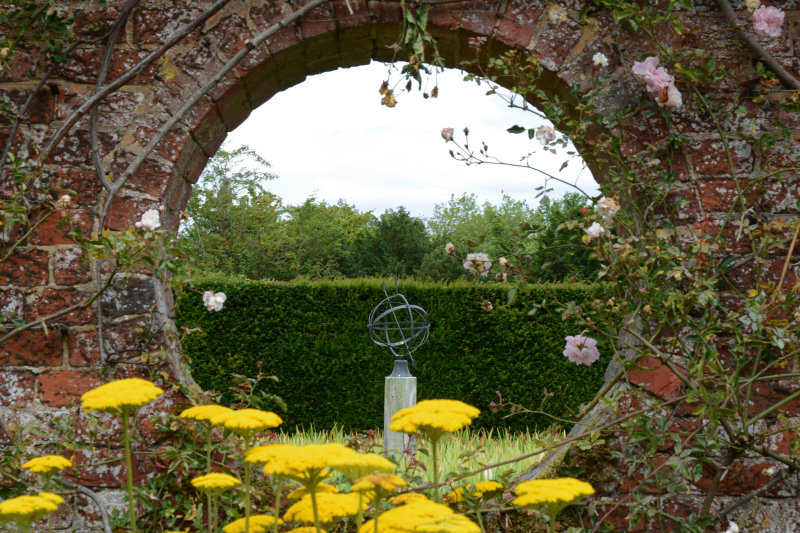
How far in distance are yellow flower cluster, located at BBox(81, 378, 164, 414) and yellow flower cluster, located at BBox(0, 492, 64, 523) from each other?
0.67 feet

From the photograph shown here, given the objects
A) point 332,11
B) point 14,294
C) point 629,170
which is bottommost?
point 14,294

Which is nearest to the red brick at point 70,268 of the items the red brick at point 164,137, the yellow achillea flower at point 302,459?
the red brick at point 164,137

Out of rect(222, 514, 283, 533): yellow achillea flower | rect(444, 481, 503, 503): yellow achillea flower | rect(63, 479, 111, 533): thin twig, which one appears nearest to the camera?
rect(222, 514, 283, 533): yellow achillea flower

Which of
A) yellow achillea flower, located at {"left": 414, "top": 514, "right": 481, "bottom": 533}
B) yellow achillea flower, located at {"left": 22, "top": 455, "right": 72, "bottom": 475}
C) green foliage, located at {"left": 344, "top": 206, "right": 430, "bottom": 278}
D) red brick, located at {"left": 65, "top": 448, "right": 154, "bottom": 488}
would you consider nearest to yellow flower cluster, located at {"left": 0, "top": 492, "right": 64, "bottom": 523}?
yellow achillea flower, located at {"left": 22, "top": 455, "right": 72, "bottom": 475}

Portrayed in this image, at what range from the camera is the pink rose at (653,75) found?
2422mm

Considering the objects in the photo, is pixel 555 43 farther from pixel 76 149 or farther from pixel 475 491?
pixel 76 149

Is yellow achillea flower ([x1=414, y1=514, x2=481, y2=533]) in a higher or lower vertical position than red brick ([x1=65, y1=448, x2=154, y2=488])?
higher

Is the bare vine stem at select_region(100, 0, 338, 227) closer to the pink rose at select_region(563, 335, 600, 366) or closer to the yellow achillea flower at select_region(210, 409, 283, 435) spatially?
the yellow achillea flower at select_region(210, 409, 283, 435)

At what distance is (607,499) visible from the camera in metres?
2.42

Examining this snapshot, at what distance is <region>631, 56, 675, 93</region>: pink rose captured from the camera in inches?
95.3

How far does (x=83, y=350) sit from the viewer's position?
99.7 inches

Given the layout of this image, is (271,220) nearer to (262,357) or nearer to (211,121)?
(262,357)

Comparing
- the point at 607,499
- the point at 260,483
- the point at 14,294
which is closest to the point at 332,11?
the point at 14,294

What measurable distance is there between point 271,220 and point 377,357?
10302 mm
